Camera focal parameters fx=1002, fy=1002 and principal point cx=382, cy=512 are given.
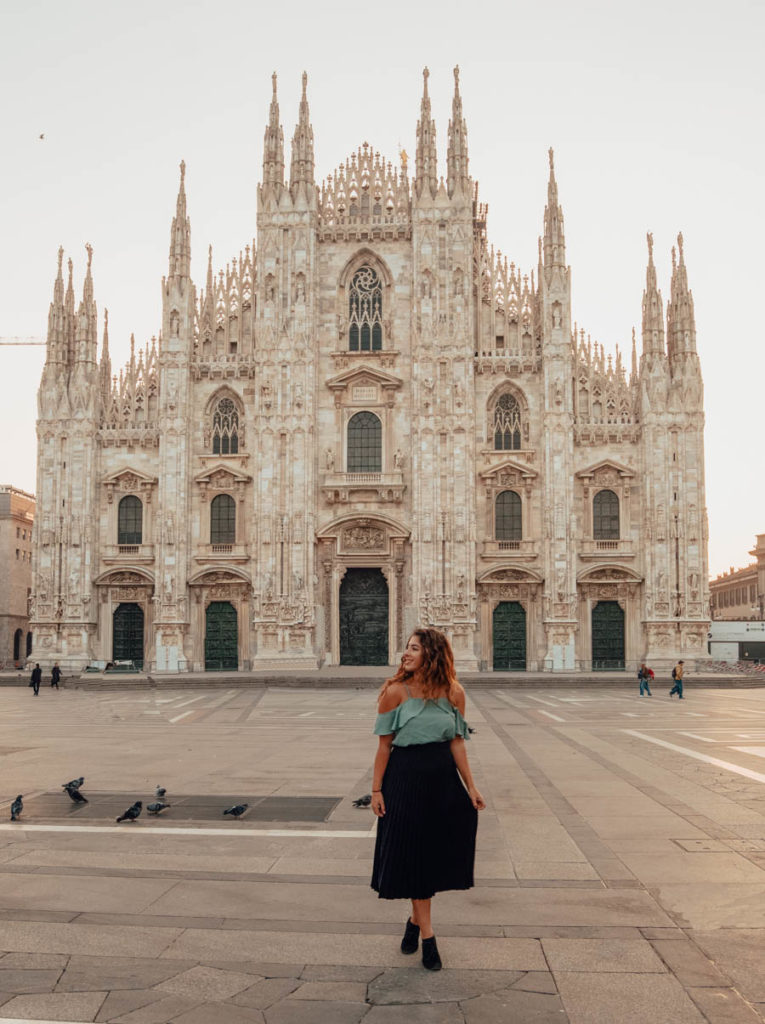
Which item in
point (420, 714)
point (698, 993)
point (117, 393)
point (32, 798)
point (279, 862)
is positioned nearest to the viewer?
point (698, 993)

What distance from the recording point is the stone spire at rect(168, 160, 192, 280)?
44.2 metres

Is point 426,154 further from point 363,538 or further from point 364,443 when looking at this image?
point 363,538

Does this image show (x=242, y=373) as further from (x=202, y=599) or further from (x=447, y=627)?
(x=447, y=627)

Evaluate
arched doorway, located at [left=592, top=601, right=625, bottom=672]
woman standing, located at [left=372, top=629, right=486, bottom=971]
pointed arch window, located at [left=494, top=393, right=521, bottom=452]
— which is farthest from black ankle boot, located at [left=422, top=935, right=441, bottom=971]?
pointed arch window, located at [left=494, top=393, right=521, bottom=452]

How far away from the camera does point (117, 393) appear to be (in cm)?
4541

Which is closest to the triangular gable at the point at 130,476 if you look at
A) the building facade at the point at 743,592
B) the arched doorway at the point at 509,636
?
the arched doorway at the point at 509,636

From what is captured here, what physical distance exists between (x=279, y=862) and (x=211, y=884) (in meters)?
0.82

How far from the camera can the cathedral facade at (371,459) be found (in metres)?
42.0

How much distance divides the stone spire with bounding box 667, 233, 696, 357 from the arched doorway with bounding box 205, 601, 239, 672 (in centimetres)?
2221

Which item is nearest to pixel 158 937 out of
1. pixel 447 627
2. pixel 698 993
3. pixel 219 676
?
pixel 698 993

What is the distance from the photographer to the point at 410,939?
5.80 metres

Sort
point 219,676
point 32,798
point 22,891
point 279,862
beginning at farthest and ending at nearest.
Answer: point 219,676, point 32,798, point 279,862, point 22,891

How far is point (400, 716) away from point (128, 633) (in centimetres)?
3984

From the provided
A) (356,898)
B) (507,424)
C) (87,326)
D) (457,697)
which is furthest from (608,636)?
(457,697)
